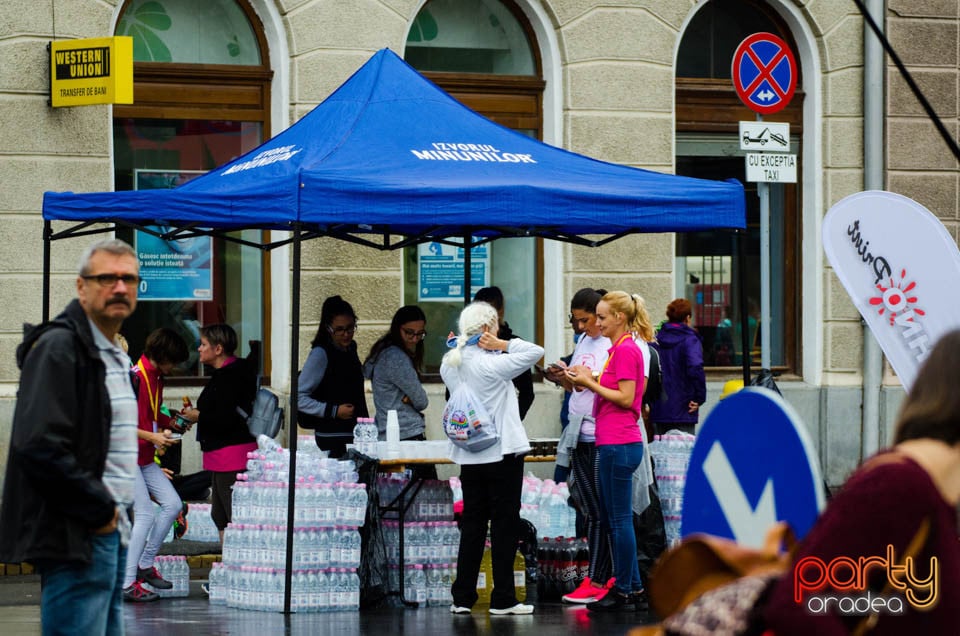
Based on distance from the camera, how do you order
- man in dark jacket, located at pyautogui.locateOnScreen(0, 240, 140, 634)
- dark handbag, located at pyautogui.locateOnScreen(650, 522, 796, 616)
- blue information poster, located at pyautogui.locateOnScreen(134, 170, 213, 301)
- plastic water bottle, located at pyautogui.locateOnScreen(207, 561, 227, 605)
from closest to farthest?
dark handbag, located at pyautogui.locateOnScreen(650, 522, 796, 616), man in dark jacket, located at pyautogui.locateOnScreen(0, 240, 140, 634), plastic water bottle, located at pyautogui.locateOnScreen(207, 561, 227, 605), blue information poster, located at pyautogui.locateOnScreen(134, 170, 213, 301)

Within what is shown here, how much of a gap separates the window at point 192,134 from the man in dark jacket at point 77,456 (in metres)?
8.40

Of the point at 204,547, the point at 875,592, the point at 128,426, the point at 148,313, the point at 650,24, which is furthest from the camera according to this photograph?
the point at 650,24

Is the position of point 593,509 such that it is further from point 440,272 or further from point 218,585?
point 440,272

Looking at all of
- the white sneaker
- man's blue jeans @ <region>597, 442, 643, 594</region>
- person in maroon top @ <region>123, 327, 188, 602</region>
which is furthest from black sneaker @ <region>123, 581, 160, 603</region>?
man's blue jeans @ <region>597, 442, 643, 594</region>

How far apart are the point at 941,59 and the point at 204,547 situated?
8.63 meters

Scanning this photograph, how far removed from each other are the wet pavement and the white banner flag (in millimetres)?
2989

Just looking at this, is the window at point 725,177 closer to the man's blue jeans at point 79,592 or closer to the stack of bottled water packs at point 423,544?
the stack of bottled water packs at point 423,544

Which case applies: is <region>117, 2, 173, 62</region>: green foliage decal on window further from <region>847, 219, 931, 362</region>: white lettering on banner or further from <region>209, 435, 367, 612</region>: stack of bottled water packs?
<region>847, 219, 931, 362</region>: white lettering on banner

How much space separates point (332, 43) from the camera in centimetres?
1395

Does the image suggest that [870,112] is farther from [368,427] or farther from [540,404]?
[368,427]

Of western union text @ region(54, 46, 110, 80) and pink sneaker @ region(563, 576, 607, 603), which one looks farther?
western union text @ region(54, 46, 110, 80)

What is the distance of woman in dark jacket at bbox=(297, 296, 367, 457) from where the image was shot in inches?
426

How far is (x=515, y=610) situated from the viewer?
9258 mm

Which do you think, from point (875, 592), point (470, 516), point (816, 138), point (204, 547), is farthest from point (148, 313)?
point (875, 592)
